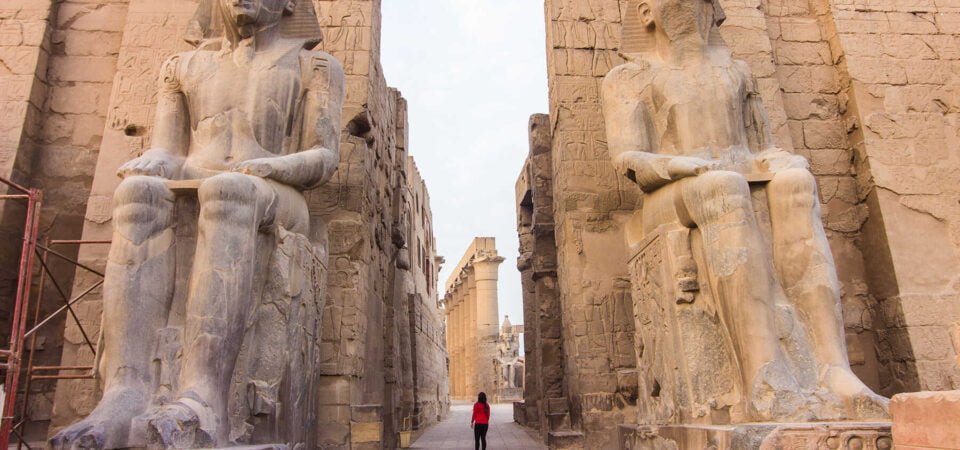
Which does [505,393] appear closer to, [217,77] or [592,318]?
[592,318]

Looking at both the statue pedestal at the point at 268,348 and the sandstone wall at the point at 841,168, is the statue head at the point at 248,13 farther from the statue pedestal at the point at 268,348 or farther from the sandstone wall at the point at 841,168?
the sandstone wall at the point at 841,168

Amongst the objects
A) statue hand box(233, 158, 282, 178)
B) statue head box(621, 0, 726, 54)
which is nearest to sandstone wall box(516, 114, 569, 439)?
statue head box(621, 0, 726, 54)

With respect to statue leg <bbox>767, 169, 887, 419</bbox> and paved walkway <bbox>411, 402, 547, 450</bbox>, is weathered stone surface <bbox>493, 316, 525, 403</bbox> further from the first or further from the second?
statue leg <bbox>767, 169, 887, 419</bbox>

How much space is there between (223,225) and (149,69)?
9.82ft

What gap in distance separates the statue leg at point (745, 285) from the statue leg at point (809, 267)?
4.9 inches

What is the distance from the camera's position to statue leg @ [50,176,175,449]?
289 centimetres

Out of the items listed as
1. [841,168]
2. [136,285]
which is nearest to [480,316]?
[841,168]

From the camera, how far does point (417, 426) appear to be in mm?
9289

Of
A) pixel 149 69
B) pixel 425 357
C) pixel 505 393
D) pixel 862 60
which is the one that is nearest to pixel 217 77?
pixel 149 69

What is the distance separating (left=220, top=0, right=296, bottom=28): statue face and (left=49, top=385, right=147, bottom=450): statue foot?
2085 millimetres

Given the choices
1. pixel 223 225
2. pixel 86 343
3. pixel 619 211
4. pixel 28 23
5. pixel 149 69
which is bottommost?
pixel 86 343

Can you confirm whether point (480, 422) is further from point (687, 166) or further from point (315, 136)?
point (687, 166)

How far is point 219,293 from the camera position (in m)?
2.92

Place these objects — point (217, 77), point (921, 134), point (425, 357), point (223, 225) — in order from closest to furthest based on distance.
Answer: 1. point (223, 225)
2. point (217, 77)
3. point (921, 134)
4. point (425, 357)
